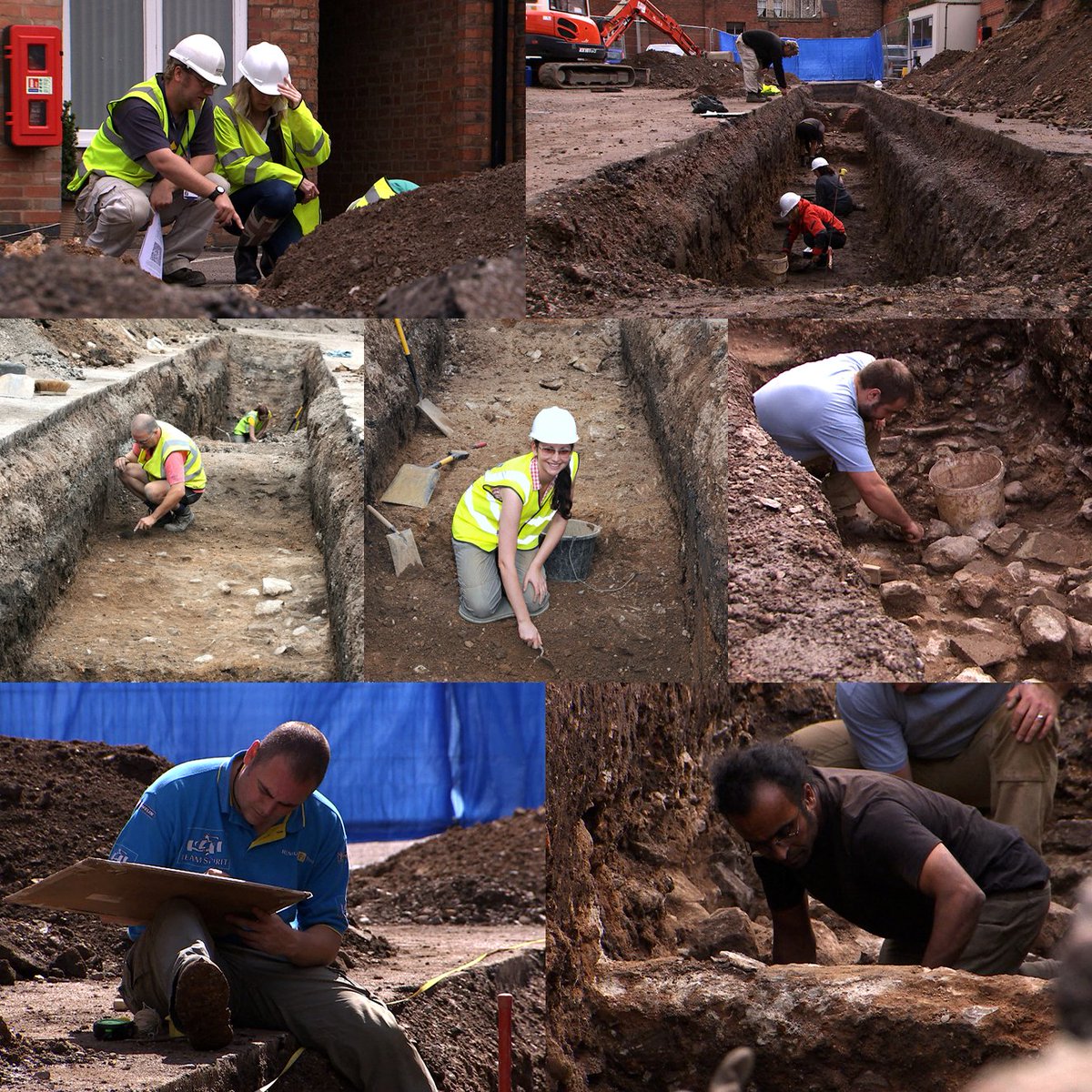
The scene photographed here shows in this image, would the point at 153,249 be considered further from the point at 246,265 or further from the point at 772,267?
the point at 772,267

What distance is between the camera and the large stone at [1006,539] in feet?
12.3

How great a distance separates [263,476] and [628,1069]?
2187 millimetres

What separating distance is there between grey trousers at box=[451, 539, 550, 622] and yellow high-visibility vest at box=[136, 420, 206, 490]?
2.93 ft

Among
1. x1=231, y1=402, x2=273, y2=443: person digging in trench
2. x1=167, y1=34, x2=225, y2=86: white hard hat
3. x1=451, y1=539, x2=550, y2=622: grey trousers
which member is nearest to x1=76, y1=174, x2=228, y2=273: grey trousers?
x1=167, y1=34, x2=225, y2=86: white hard hat

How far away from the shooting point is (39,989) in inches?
136

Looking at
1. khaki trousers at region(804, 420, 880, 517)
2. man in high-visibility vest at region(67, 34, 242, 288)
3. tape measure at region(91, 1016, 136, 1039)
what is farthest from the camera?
man in high-visibility vest at region(67, 34, 242, 288)

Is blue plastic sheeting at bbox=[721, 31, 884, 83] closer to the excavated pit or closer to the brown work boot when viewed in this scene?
the excavated pit

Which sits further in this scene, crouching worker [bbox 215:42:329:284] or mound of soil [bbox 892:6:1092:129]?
mound of soil [bbox 892:6:1092:129]

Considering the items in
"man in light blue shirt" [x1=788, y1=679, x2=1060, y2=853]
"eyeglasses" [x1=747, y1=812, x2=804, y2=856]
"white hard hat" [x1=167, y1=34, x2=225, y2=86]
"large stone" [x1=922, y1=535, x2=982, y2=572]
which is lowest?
"eyeglasses" [x1=747, y1=812, x2=804, y2=856]

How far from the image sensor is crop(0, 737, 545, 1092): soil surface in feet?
8.47

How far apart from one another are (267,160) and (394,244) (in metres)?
0.72

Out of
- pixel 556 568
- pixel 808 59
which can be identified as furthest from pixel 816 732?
pixel 808 59

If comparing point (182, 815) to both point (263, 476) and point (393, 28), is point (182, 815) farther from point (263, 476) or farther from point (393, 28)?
point (393, 28)

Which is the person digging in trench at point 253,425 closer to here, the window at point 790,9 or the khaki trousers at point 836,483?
the khaki trousers at point 836,483
